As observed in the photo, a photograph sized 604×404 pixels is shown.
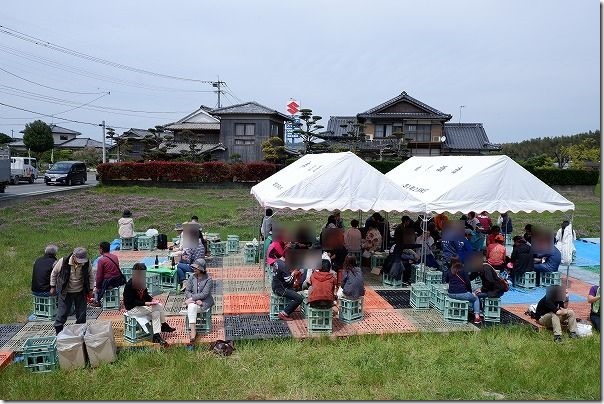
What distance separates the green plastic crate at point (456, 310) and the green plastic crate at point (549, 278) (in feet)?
11.6

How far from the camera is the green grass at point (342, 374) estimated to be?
215 inches

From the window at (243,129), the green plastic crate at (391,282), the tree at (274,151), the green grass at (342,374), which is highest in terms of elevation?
the window at (243,129)

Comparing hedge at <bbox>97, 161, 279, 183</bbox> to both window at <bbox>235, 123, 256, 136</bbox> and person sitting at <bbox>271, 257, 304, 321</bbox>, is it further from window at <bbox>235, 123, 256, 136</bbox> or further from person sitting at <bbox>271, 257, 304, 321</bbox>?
person sitting at <bbox>271, 257, 304, 321</bbox>

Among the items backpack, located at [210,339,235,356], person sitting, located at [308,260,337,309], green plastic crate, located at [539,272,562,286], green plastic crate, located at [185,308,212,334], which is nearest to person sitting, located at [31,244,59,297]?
green plastic crate, located at [185,308,212,334]

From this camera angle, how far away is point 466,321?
7891 millimetres

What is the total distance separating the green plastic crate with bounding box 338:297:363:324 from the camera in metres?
7.85

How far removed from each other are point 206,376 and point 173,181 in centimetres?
3239

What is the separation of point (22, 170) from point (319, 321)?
37822mm

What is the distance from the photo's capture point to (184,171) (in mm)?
36375

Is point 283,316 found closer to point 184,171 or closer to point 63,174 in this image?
point 184,171

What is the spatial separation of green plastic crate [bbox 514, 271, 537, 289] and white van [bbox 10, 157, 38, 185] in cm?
3678

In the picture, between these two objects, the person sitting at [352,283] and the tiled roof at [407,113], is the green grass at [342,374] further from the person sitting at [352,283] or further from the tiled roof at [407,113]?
the tiled roof at [407,113]

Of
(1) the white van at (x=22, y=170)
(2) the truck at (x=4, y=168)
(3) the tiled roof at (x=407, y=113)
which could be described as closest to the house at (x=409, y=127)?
(3) the tiled roof at (x=407, y=113)

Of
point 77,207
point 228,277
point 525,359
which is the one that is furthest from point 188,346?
point 77,207
